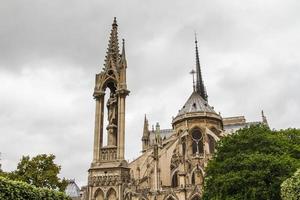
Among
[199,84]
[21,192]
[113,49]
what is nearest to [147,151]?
[199,84]

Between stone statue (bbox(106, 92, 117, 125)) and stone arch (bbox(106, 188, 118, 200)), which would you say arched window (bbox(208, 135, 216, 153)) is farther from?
stone arch (bbox(106, 188, 118, 200))

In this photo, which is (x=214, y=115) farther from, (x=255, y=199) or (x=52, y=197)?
(x=52, y=197)

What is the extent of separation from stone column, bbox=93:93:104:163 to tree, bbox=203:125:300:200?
9.98 meters

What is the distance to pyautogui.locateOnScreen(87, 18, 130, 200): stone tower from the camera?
16.5 metres

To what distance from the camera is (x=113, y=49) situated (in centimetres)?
1941

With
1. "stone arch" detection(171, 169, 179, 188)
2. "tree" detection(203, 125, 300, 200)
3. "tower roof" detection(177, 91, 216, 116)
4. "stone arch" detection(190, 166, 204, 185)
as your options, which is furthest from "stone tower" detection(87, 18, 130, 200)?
"tower roof" detection(177, 91, 216, 116)

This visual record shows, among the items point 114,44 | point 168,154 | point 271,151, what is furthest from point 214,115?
point 114,44

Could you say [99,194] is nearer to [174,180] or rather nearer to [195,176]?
[195,176]

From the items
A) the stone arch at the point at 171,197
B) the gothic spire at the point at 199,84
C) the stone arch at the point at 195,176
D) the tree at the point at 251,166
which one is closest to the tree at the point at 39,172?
the tree at the point at 251,166

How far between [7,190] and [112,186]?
514 centimetres

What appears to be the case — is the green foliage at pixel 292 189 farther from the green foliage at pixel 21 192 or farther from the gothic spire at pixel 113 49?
the gothic spire at pixel 113 49

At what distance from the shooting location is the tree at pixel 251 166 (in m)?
23.3

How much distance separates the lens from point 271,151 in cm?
2662

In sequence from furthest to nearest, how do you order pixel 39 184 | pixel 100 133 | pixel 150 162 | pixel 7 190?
1. pixel 150 162
2. pixel 39 184
3. pixel 100 133
4. pixel 7 190
